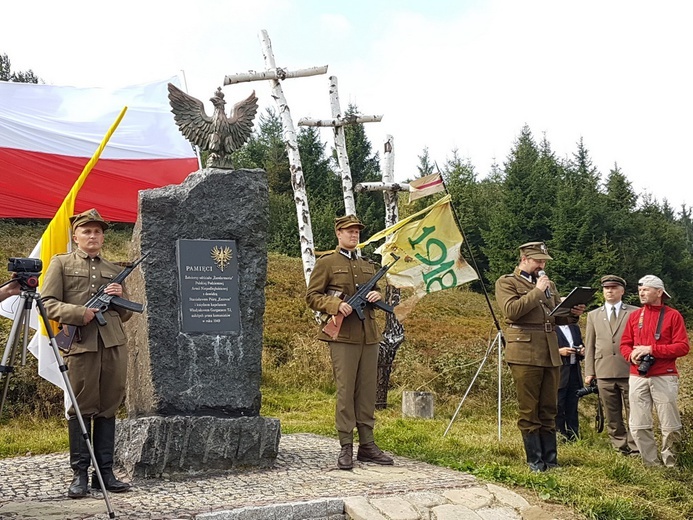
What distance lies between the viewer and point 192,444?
220 inches

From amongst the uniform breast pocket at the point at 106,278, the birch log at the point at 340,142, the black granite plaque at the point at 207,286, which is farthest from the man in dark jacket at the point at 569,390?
the uniform breast pocket at the point at 106,278

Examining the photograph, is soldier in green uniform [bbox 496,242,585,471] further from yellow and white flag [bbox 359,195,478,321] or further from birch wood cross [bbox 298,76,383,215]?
birch wood cross [bbox 298,76,383,215]

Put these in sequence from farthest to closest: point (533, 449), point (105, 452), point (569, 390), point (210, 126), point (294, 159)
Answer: point (294, 159), point (569, 390), point (210, 126), point (533, 449), point (105, 452)

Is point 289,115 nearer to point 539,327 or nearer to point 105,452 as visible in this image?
point 539,327

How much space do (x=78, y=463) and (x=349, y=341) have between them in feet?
7.35

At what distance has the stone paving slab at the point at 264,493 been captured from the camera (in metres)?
4.48

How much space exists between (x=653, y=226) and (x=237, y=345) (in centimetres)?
3052

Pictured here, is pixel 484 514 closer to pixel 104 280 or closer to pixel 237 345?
pixel 237 345

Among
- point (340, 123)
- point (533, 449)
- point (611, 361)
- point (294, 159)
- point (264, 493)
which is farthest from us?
point (340, 123)

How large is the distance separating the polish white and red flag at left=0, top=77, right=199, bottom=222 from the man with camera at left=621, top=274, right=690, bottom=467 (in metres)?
9.76

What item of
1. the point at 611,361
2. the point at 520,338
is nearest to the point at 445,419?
the point at 611,361

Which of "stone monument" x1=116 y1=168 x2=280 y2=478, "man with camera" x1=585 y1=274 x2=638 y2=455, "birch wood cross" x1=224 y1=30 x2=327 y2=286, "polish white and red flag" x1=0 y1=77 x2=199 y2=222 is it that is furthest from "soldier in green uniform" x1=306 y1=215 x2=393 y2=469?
"polish white and red flag" x1=0 y1=77 x2=199 y2=222

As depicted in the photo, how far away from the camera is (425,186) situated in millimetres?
8055

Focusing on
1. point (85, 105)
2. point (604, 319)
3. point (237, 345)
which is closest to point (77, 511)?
point (237, 345)
